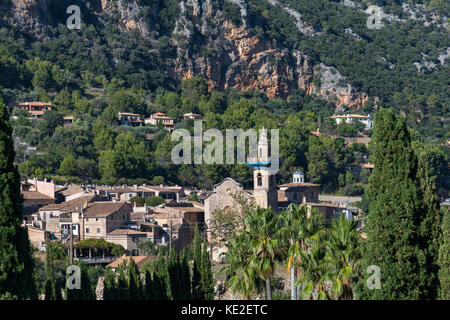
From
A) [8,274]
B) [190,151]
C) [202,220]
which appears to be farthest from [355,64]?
[8,274]

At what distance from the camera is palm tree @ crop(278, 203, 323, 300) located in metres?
29.5

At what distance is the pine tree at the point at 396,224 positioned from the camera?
23969 mm

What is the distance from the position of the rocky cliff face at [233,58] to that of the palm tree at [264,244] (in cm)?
10645

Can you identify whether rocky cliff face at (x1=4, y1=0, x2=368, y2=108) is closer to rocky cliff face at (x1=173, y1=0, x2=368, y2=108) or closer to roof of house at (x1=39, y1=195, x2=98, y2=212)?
rocky cliff face at (x1=173, y1=0, x2=368, y2=108)

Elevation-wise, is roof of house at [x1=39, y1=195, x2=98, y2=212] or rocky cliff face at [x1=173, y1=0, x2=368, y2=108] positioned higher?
rocky cliff face at [x1=173, y1=0, x2=368, y2=108]

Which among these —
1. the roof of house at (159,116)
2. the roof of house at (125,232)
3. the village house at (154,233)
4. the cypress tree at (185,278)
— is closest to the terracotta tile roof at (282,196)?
the village house at (154,233)

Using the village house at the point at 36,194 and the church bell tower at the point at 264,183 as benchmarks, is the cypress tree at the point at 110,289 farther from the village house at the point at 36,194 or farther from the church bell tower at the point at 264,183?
the village house at the point at 36,194

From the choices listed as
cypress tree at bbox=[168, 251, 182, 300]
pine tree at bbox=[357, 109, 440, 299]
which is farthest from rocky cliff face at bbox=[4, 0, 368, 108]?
pine tree at bbox=[357, 109, 440, 299]

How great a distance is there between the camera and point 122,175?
86.1 meters

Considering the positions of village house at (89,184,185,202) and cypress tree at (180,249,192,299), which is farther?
village house at (89,184,185,202)

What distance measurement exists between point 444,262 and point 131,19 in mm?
120235

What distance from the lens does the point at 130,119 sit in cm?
10788

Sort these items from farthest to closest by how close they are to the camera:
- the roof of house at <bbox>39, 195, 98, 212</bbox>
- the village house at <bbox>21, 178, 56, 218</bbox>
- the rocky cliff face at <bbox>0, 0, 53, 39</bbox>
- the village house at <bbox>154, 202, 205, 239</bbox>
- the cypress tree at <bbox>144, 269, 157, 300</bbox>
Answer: the rocky cliff face at <bbox>0, 0, 53, 39</bbox> < the village house at <bbox>21, 178, 56, 218</bbox> < the roof of house at <bbox>39, 195, 98, 212</bbox> < the village house at <bbox>154, 202, 205, 239</bbox> < the cypress tree at <bbox>144, 269, 157, 300</bbox>

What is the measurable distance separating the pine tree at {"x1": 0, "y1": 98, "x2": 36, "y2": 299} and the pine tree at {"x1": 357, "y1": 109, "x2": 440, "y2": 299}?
8.67 meters
